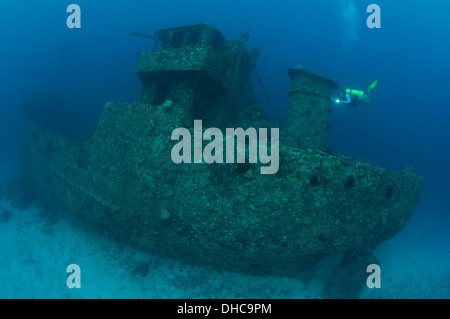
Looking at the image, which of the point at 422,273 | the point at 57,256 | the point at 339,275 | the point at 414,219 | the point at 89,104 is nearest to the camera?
the point at 339,275

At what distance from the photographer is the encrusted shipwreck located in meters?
6.96

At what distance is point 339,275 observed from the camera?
10.0 metres

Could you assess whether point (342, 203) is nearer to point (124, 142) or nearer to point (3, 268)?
point (124, 142)

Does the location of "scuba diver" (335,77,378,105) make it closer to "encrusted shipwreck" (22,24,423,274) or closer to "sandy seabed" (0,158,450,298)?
"encrusted shipwreck" (22,24,423,274)

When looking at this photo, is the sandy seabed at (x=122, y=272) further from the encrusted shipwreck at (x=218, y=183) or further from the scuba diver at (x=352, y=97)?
the scuba diver at (x=352, y=97)

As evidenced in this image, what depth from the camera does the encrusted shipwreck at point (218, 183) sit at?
274 inches

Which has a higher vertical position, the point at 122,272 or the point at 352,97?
the point at 352,97

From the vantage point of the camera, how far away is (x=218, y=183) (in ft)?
23.9

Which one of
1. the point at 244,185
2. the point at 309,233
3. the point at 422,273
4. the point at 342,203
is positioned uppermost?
the point at 244,185

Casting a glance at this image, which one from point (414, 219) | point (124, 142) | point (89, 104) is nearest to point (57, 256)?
point (124, 142)

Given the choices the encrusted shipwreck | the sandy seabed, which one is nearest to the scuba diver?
the encrusted shipwreck

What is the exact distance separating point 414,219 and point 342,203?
2100 cm

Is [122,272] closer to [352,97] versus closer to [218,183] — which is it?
[218,183]

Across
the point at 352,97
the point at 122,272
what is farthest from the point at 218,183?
the point at 352,97
